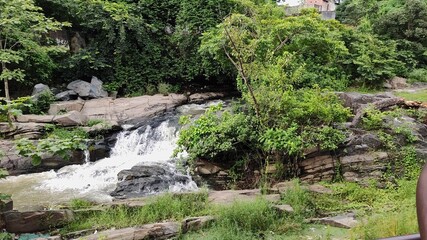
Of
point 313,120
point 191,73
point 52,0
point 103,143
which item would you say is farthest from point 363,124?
point 52,0

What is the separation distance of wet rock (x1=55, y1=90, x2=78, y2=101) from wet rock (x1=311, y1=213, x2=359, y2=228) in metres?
10.6

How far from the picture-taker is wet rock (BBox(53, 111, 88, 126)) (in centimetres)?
1038

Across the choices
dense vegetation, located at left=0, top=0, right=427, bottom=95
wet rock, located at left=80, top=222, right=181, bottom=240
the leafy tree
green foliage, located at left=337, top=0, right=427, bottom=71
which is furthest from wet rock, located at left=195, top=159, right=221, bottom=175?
green foliage, located at left=337, top=0, right=427, bottom=71

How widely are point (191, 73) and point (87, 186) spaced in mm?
8763

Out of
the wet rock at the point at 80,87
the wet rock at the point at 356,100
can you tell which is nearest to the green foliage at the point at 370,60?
the wet rock at the point at 356,100

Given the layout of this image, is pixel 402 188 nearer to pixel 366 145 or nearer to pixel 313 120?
pixel 366 145

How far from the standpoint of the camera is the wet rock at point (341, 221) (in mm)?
5004

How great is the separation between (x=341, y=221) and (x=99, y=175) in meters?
6.06

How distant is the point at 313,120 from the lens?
7453 millimetres

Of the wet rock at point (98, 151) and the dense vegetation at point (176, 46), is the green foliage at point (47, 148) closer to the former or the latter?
the wet rock at point (98, 151)

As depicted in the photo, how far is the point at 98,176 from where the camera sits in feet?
28.1

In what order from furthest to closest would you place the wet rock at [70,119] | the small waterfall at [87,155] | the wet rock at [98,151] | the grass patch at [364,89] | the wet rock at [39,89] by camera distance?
1. the grass patch at [364,89]
2. the wet rock at [39,89]
3. the wet rock at [70,119]
4. the wet rock at [98,151]
5. the small waterfall at [87,155]

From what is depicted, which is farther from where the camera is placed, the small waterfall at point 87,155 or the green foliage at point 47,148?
the small waterfall at point 87,155

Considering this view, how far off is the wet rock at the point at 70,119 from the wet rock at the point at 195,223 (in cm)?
681
